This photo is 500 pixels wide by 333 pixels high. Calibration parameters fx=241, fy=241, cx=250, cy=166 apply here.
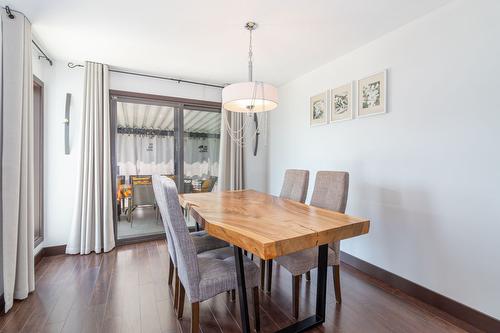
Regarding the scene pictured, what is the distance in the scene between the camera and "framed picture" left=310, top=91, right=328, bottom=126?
310cm

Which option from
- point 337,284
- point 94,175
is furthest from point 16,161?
point 337,284

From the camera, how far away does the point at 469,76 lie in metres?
1.80

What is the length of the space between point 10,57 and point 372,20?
306 cm

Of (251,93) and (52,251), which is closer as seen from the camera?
(251,93)

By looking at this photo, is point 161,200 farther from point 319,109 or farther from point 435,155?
point 319,109

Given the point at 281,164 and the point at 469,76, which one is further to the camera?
the point at 281,164

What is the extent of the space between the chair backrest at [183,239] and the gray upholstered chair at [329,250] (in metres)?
0.71

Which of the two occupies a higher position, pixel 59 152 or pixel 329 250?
pixel 59 152

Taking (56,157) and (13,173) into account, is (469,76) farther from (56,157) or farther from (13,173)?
(56,157)

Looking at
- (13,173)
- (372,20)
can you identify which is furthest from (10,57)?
(372,20)

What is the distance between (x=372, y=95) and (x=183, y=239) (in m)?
2.32

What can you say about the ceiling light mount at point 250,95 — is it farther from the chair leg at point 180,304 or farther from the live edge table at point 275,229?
the chair leg at point 180,304

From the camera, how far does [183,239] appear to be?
1.38 m

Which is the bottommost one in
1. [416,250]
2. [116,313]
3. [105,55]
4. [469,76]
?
[116,313]
